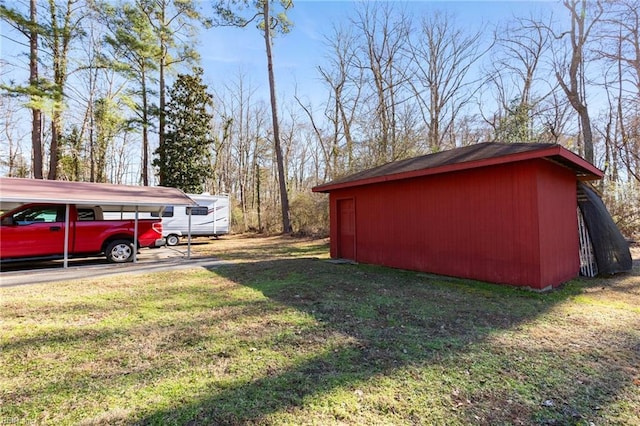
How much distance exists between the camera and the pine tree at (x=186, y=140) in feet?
59.8

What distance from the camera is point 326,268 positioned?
7.72 meters

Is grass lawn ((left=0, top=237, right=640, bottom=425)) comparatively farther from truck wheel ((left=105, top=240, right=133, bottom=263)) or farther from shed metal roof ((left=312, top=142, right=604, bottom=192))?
truck wheel ((left=105, top=240, right=133, bottom=263))

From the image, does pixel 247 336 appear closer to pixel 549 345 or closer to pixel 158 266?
pixel 549 345

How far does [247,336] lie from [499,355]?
8.28ft

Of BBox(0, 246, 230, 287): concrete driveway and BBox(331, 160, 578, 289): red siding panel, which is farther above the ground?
BBox(331, 160, 578, 289): red siding panel

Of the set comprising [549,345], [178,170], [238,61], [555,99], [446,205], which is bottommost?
[549,345]

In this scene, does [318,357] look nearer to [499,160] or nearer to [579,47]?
[499,160]

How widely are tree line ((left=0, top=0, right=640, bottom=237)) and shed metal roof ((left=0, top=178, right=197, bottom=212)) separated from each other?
684cm

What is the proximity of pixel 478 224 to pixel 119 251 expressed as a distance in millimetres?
8877

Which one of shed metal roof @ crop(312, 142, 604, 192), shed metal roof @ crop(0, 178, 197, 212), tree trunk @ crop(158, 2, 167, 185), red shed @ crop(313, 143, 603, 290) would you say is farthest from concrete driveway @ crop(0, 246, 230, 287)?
tree trunk @ crop(158, 2, 167, 185)

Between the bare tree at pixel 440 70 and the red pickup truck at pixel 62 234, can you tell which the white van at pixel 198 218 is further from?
the bare tree at pixel 440 70

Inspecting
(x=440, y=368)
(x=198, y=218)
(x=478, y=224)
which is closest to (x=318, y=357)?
(x=440, y=368)

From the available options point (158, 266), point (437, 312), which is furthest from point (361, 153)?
point (437, 312)

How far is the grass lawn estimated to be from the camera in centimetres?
210
